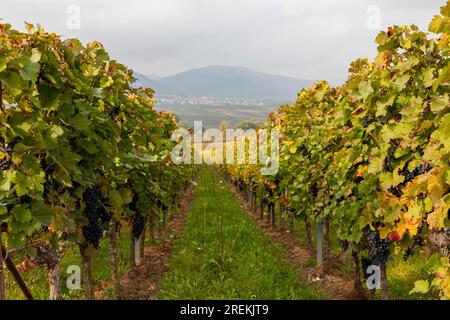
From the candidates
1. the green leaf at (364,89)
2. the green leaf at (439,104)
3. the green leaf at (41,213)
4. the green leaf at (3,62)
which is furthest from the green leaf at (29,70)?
the green leaf at (364,89)

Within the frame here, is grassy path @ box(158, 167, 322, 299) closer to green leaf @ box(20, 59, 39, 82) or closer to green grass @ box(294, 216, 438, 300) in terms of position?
green grass @ box(294, 216, 438, 300)

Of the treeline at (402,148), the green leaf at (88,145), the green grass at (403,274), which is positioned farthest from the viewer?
the green grass at (403,274)

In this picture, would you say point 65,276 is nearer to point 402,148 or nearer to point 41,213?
point 41,213

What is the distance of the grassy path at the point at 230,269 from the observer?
7.37m

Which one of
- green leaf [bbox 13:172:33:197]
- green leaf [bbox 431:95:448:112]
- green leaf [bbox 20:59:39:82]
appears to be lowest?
green leaf [bbox 13:172:33:197]

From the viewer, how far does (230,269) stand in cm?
877

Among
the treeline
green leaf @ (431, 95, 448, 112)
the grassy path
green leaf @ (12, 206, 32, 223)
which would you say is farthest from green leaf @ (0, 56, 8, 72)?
the grassy path

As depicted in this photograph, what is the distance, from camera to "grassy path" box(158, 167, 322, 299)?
737 centimetres

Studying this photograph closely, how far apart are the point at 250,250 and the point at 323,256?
2249 millimetres

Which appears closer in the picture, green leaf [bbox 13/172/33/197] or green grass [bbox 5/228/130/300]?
green leaf [bbox 13/172/33/197]

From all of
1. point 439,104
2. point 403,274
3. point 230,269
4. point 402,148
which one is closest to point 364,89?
point 402,148

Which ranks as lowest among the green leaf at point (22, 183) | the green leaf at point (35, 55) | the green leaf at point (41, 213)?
the green leaf at point (41, 213)

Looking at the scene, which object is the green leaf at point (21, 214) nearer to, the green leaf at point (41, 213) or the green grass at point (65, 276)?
the green leaf at point (41, 213)
